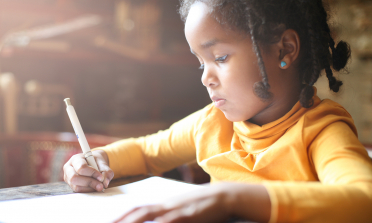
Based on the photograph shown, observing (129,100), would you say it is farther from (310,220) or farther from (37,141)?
(310,220)

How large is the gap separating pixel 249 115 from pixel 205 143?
12 centimetres

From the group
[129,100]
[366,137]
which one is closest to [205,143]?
[129,100]

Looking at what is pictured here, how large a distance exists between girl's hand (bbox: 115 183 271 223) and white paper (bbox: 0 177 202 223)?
0.08 meters

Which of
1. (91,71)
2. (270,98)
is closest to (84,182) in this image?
(270,98)

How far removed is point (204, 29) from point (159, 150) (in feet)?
1.03

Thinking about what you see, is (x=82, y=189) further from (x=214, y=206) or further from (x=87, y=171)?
(x=214, y=206)

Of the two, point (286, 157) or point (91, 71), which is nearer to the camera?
point (286, 157)

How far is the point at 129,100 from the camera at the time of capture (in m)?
1.78

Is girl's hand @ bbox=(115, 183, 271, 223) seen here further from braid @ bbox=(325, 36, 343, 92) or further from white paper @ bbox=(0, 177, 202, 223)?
braid @ bbox=(325, 36, 343, 92)

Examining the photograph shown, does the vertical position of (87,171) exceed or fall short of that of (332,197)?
it exceeds it

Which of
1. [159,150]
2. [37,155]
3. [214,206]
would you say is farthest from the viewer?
[37,155]

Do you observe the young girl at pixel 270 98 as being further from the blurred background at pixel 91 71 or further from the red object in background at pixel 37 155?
the blurred background at pixel 91 71

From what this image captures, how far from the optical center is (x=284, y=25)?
0.46 meters

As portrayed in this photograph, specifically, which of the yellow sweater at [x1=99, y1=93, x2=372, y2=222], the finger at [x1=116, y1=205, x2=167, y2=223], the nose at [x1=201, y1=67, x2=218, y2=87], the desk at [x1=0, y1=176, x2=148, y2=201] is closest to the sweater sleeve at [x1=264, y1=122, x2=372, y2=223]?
the yellow sweater at [x1=99, y1=93, x2=372, y2=222]
